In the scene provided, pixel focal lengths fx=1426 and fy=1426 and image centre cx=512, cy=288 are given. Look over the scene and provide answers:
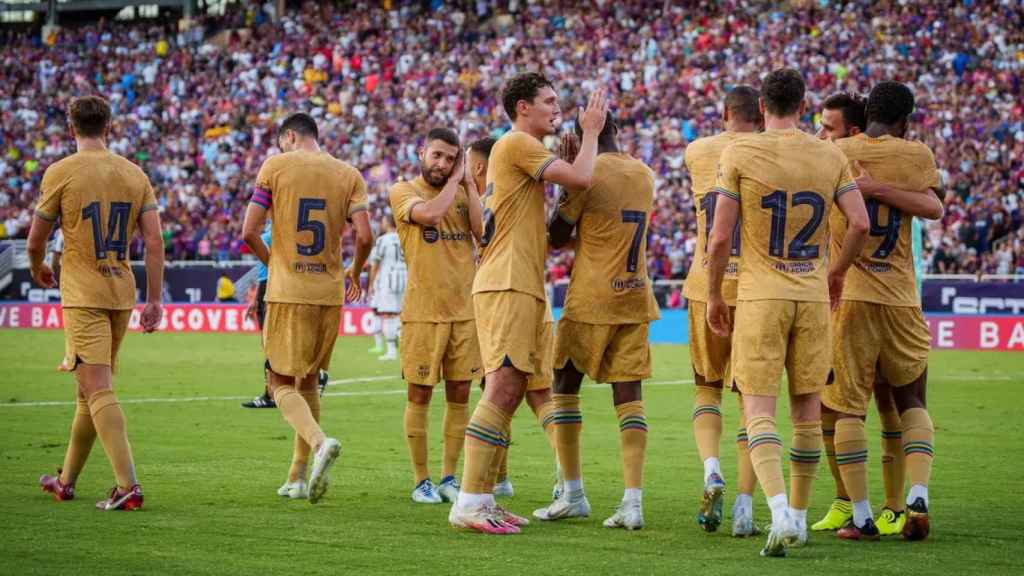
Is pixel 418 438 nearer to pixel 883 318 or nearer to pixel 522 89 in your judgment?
pixel 522 89

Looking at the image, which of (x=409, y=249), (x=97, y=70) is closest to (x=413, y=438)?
(x=409, y=249)

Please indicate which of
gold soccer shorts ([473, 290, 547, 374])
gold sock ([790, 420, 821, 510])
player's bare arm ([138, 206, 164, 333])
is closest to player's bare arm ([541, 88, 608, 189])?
gold soccer shorts ([473, 290, 547, 374])

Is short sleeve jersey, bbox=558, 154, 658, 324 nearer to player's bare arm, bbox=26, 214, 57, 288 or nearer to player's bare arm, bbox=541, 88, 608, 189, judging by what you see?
player's bare arm, bbox=541, 88, 608, 189

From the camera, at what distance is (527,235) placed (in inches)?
315

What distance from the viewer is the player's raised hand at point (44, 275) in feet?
29.7

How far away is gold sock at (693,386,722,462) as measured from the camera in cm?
840

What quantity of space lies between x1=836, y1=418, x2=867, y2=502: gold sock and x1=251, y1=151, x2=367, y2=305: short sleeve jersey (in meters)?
3.37

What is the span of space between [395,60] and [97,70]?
11.4 meters

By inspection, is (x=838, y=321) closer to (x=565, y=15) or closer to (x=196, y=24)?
(x=565, y=15)

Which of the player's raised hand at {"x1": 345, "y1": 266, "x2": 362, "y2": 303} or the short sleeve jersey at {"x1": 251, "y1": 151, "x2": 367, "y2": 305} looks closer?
the short sleeve jersey at {"x1": 251, "y1": 151, "x2": 367, "y2": 305}

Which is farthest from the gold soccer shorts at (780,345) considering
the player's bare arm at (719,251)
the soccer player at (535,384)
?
the soccer player at (535,384)

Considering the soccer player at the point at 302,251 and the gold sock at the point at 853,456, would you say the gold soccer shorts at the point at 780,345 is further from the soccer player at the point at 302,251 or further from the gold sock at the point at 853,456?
the soccer player at the point at 302,251

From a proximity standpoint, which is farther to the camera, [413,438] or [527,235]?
[413,438]

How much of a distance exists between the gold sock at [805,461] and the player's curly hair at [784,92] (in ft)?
5.40
